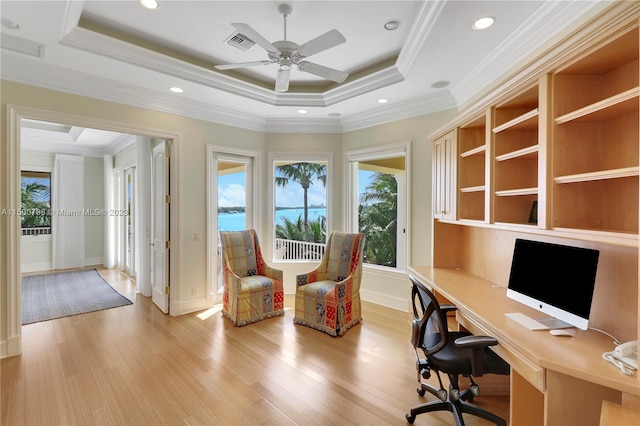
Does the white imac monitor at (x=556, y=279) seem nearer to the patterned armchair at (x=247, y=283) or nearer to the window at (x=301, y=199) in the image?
the patterned armchair at (x=247, y=283)

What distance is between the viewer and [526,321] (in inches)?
71.9

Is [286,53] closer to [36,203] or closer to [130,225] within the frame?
[130,225]

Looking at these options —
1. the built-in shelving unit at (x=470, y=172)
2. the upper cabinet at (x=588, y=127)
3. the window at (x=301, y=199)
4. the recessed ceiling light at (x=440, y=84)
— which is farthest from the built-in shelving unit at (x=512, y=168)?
the window at (x=301, y=199)

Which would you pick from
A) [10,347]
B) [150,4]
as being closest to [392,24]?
[150,4]

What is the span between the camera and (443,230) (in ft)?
10.9

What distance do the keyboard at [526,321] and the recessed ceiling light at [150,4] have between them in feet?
10.8

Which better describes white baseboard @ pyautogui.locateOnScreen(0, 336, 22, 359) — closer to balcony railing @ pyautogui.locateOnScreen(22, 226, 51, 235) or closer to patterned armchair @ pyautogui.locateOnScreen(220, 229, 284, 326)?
patterned armchair @ pyautogui.locateOnScreen(220, 229, 284, 326)

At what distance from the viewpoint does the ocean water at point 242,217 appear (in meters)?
4.55

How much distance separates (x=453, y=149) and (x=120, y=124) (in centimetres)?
357

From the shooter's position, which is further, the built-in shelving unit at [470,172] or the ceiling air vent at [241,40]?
the built-in shelving unit at [470,172]

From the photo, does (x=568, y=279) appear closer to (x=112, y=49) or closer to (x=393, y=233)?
(x=393, y=233)

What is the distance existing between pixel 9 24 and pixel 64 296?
402 centimetres

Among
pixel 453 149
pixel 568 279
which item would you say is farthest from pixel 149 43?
pixel 568 279

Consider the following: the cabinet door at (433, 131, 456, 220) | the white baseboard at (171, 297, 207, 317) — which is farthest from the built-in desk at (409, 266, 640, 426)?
the white baseboard at (171, 297, 207, 317)
